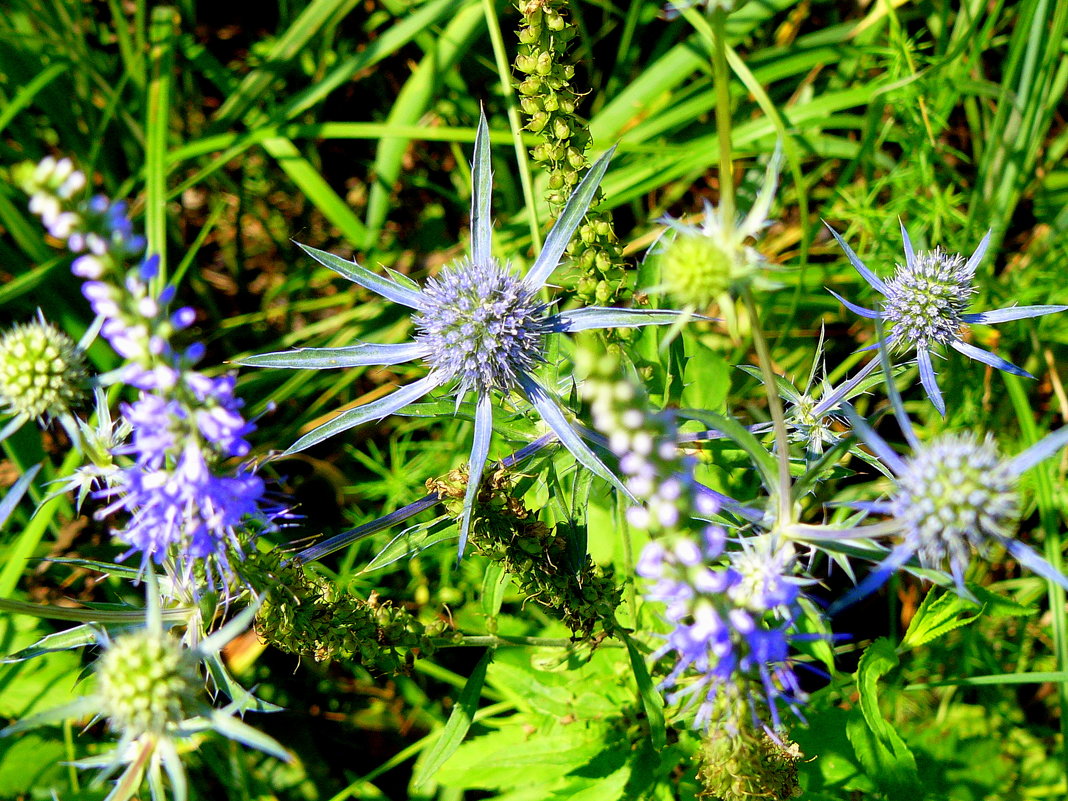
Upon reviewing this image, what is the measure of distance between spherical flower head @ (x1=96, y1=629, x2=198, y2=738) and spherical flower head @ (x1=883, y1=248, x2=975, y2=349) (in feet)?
5.46

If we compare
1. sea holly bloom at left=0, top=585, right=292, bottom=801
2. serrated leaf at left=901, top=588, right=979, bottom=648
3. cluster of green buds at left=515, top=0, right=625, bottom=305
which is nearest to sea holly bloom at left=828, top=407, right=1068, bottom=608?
serrated leaf at left=901, top=588, right=979, bottom=648

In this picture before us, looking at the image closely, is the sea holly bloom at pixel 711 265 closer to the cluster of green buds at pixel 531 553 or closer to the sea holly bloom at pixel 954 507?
the sea holly bloom at pixel 954 507

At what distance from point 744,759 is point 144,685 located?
3.27 ft

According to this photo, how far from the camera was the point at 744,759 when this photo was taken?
1454 mm

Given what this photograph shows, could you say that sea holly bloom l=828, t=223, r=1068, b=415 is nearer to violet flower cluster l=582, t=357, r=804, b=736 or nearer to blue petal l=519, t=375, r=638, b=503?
blue petal l=519, t=375, r=638, b=503

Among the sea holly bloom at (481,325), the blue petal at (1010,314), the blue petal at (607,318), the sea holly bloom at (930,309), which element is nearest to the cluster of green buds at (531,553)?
the sea holly bloom at (481,325)

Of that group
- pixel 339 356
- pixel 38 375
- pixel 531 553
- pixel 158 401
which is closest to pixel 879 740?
pixel 531 553

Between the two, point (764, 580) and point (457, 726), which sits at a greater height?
point (764, 580)

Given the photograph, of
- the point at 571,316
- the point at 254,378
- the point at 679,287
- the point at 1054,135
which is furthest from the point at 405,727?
the point at 1054,135

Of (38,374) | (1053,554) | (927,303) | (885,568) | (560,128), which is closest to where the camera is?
(885,568)

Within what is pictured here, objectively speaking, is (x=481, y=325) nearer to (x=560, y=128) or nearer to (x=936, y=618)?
(x=560, y=128)

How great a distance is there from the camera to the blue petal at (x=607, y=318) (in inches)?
70.9

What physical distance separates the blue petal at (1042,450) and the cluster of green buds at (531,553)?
2.95 feet

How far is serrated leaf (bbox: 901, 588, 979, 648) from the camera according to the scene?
201cm
